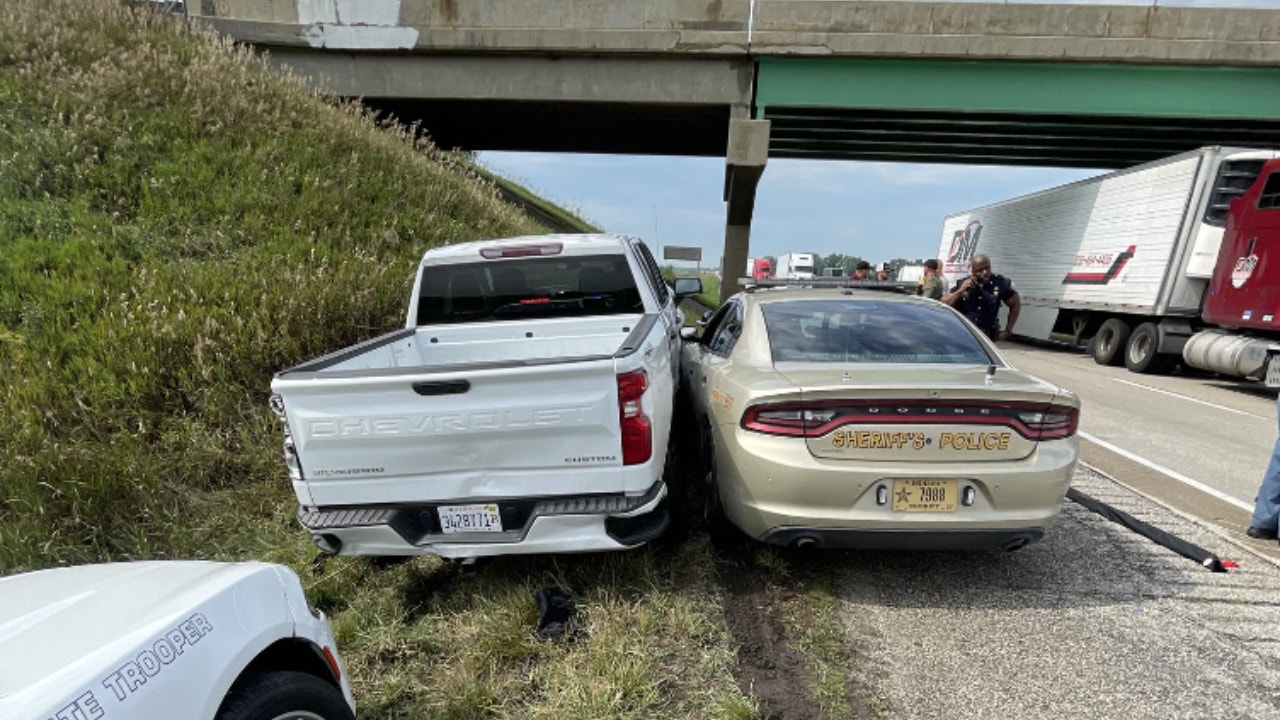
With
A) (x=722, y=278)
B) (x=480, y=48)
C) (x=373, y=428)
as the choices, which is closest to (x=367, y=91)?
(x=480, y=48)

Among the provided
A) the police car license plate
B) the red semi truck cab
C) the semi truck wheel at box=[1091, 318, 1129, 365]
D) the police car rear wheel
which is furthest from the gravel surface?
the semi truck wheel at box=[1091, 318, 1129, 365]

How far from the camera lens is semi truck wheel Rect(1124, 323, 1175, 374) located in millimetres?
11273

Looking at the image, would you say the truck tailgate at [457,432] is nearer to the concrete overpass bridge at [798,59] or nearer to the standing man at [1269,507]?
the standing man at [1269,507]

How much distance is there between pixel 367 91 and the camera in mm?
17484

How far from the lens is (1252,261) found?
9.45m

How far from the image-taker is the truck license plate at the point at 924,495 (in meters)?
2.98

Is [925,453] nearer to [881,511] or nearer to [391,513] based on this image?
[881,511]

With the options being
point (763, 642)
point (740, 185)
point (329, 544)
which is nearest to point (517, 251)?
point (329, 544)

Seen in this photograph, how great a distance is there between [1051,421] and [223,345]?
597cm

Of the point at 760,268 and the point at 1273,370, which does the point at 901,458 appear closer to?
the point at 1273,370

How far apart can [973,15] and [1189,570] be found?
17.4m

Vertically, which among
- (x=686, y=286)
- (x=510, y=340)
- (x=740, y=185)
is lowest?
(x=510, y=340)

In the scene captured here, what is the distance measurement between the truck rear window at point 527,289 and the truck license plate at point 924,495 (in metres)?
2.41

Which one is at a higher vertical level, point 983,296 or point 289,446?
point 983,296
